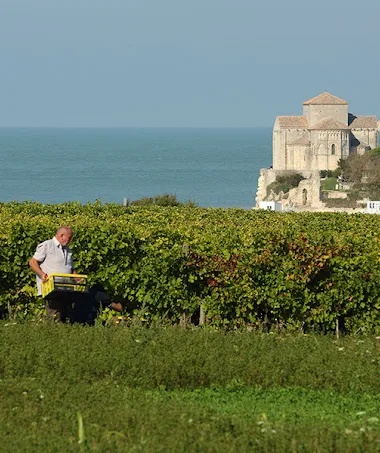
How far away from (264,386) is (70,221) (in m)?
6.72

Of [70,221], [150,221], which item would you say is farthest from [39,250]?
[150,221]

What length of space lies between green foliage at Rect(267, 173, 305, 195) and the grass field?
10194 centimetres

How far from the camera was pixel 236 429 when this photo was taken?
7082 mm

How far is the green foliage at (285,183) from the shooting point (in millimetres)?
113688

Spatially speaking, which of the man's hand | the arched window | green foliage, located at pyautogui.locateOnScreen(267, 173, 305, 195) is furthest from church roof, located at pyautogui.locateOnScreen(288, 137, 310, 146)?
the man's hand

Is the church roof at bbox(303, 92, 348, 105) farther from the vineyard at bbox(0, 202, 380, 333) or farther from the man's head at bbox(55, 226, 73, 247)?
the man's head at bbox(55, 226, 73, 247)

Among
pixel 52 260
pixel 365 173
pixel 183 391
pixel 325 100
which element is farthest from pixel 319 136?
pixel 183 391

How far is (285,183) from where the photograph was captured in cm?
11794

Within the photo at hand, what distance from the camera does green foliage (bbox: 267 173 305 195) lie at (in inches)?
4476

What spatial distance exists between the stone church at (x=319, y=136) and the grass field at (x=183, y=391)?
117985 mm

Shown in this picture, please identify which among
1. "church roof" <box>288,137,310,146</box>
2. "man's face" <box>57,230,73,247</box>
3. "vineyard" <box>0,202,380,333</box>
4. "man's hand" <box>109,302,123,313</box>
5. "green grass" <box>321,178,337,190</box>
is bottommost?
"man's hand" <box>109,302,123,313</box>

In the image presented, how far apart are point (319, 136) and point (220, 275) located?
120384 mm

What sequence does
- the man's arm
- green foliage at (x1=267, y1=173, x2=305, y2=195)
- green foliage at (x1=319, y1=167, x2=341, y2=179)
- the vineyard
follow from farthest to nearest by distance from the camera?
green foliage at (x1=319, y1=167, x2=341, y2=179), green foliage at (x1=267, y1=173, x2=305, y2=195), the vineyard, the man's arm

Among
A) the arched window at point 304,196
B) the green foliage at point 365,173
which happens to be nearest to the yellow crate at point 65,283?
the green foliage at point 365,173
